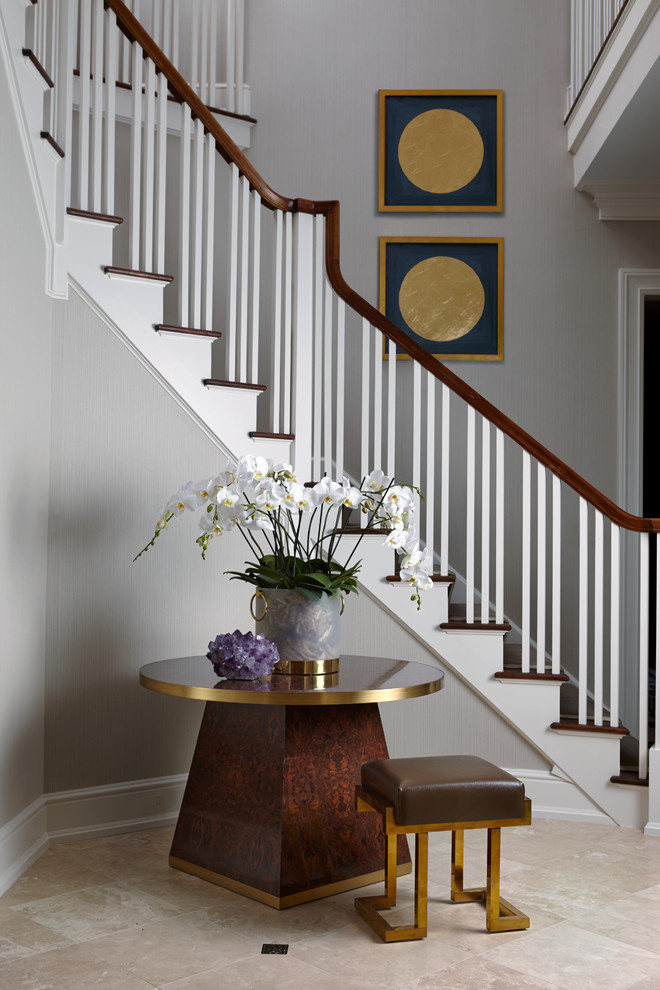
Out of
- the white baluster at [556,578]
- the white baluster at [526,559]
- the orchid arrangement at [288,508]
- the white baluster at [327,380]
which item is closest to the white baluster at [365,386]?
the white baluster at [327,380]

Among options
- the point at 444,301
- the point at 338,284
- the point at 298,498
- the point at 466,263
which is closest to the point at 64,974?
the point at 298,498

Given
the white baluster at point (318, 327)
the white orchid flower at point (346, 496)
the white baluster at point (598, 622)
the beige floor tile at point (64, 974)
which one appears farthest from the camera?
the white baluster at point (318, 327)

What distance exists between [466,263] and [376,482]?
2495 mm

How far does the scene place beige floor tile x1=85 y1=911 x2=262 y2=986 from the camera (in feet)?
7.39

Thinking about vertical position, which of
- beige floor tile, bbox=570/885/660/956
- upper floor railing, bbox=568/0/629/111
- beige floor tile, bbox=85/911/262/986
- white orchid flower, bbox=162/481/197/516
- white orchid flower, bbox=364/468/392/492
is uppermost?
upper floor railing, bbox=568/0/629/111

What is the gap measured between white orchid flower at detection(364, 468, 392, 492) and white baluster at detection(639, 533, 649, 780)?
1191 mm

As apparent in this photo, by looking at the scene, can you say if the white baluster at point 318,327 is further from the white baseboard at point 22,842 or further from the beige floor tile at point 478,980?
the beige floor tile at point 478,980

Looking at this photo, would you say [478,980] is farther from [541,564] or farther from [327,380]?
[327,380]

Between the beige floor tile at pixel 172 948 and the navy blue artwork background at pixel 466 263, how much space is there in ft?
10.4

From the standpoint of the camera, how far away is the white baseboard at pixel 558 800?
11.6 ft

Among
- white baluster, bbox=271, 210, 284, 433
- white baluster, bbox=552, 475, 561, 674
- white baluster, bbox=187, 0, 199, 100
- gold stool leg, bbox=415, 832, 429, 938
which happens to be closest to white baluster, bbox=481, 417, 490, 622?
white baluster, bbox=552, 475, 561, 674

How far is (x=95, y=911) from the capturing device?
2.60 metres

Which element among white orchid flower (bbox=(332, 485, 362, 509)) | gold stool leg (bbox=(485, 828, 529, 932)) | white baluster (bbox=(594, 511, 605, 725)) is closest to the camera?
gold stool leg (bbox=(485, 828, 529, 932))

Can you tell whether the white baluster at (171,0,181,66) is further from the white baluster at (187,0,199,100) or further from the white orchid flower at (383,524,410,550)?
the white orchid flower at (383,524,410,550)
